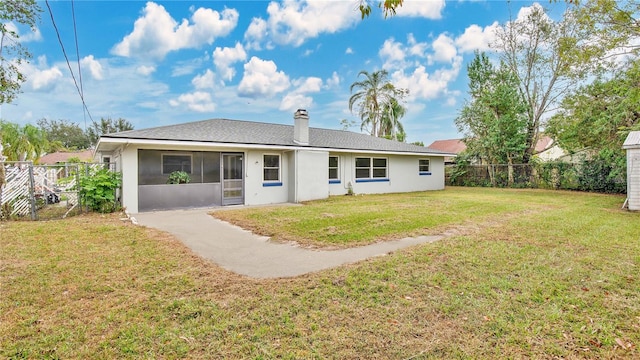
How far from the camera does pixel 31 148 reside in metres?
32.3

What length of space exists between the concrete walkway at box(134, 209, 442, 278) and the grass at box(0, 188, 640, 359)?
1.16 feet

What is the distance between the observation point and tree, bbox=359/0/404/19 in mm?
2762

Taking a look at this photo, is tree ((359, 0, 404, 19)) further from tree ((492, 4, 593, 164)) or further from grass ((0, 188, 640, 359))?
tree ((492, 4, 593, 164))

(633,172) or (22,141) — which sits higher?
(22,141)

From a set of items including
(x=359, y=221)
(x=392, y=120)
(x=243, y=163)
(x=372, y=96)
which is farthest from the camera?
(x=392, y=120)

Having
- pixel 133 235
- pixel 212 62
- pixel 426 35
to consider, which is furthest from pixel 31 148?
pixel 426 35

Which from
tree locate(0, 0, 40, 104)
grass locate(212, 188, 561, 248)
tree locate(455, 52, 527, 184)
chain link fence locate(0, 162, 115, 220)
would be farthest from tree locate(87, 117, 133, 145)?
tree locate(455, 52, 527, 184)

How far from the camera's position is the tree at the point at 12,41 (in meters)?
5.36

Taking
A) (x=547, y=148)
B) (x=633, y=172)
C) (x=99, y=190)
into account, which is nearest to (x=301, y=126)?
(x=99, y=190)

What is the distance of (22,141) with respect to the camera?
31.6m

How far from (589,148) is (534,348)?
2038cm

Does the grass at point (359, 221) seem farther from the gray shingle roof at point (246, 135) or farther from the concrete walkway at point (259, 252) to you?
the gray shingle roof at point (246, 135)

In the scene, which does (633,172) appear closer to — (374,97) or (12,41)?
(12,41)

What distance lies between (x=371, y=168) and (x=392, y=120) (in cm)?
1636
